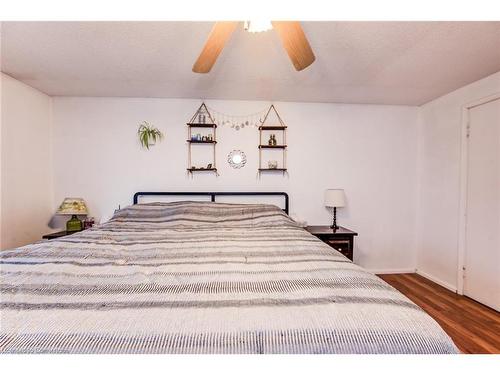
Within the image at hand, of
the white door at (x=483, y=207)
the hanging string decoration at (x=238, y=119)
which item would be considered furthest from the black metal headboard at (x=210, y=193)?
the white door at (x=483, y=207)

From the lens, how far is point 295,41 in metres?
1.47

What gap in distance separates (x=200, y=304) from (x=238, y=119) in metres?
2.60

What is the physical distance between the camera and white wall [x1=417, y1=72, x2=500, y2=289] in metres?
2.80

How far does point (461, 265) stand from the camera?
8.97 feet

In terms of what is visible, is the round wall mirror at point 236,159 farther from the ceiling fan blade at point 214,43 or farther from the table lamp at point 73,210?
the table lamp at point 73,210

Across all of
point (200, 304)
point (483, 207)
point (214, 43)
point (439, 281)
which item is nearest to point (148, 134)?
point (214, 43)

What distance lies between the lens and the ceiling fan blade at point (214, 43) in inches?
53.3

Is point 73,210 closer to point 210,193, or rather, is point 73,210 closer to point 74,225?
point 74,225

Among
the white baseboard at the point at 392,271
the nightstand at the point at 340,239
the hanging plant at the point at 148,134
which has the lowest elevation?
the white baseboard at the point at 392,271

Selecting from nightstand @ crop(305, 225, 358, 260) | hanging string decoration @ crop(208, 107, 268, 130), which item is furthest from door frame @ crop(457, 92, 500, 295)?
hanging string decoration @ crop(208, 107, 268, 130)

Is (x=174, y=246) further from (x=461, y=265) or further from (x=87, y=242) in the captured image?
(x=461, y=265)

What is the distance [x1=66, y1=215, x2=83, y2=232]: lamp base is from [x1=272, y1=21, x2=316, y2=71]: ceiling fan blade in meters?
2.79

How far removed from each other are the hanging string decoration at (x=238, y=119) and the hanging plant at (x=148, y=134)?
2.28 ft
